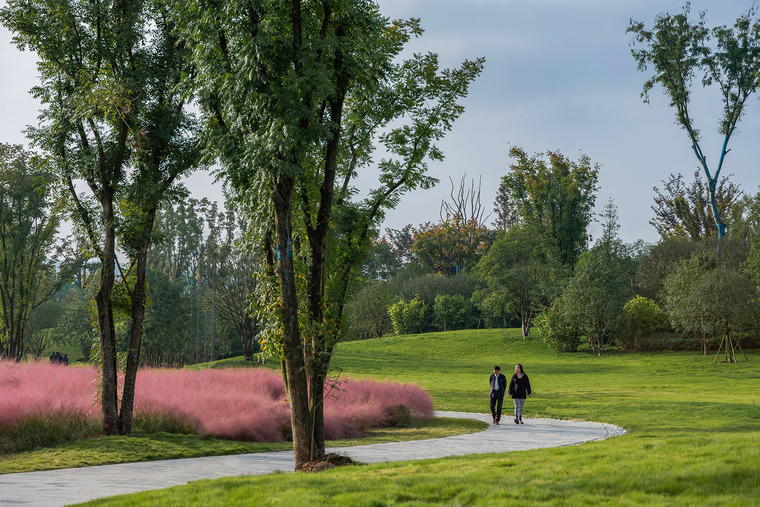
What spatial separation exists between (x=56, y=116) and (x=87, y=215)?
2.29m

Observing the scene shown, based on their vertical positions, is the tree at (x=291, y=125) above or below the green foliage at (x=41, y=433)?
above

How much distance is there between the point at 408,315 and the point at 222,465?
5955cm

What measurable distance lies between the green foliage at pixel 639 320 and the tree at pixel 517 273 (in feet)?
27.5

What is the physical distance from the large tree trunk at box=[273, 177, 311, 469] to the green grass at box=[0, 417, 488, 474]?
3.08m

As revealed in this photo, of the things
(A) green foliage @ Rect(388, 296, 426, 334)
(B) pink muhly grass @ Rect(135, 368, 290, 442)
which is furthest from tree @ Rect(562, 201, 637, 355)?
(B) pink muhly grass @ Rect(135, 368, 290, 442)

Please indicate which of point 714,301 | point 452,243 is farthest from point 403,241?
point 714,301

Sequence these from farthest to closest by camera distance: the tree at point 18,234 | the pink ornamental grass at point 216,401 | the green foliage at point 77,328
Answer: the green foliage at point 77,328 < the tree at point 18,234 < the pink ornamental grass at point 216,401

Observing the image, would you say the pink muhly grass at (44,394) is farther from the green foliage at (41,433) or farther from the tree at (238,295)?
the tree at (238,295)

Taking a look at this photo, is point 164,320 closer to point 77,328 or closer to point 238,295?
point 238,295

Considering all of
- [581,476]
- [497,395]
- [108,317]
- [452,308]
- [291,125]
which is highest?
[291,125]

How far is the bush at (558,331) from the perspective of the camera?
5250 centimetres

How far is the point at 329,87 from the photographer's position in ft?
32.2

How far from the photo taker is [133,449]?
1234 cm

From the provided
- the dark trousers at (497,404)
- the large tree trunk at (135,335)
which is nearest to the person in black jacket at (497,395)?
the dark trousers at (497,404)
